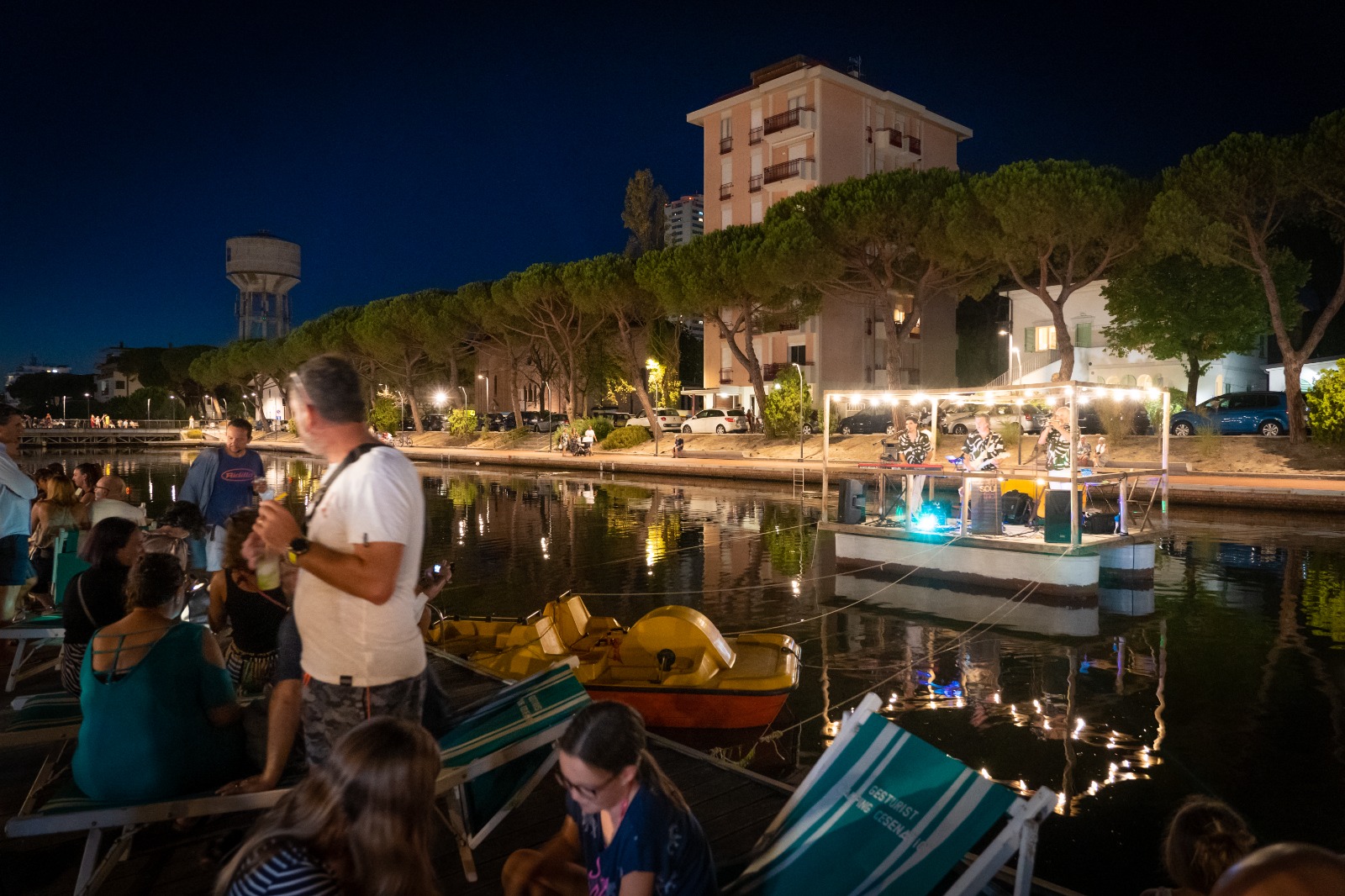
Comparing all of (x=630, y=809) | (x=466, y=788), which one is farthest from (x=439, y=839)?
(x=630, y=809)

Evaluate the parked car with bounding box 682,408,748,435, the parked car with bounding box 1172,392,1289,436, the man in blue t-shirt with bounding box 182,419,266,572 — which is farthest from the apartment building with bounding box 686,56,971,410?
the man in blue t-shirt with bounding box 182,419,266,572

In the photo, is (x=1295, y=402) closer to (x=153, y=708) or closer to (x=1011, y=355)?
(x=1011, y=355)

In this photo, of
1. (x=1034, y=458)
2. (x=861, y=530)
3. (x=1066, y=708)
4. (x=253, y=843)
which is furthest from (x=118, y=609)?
(x=1034, y=458)

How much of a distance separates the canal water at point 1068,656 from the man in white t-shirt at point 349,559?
390 cm

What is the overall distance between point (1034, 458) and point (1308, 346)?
15048 millimetres

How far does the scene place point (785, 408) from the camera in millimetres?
34781

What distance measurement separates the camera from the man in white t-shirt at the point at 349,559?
2621 millimetres

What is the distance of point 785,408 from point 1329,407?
17.6 meters

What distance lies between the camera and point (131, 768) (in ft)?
10.6

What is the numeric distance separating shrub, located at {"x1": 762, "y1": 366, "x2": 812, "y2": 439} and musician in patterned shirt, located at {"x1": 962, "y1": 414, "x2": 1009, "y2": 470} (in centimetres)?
2077

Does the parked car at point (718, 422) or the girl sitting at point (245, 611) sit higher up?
the parked car at point (718, 422)

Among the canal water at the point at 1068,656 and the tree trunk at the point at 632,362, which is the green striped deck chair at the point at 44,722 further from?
the tree trunk at the point at 632,362

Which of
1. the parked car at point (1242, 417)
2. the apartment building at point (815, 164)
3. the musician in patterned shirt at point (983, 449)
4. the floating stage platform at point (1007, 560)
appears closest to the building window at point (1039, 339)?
the apartment building at point (815, 164)

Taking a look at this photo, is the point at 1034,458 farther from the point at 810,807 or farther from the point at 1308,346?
the point at 1308,346
